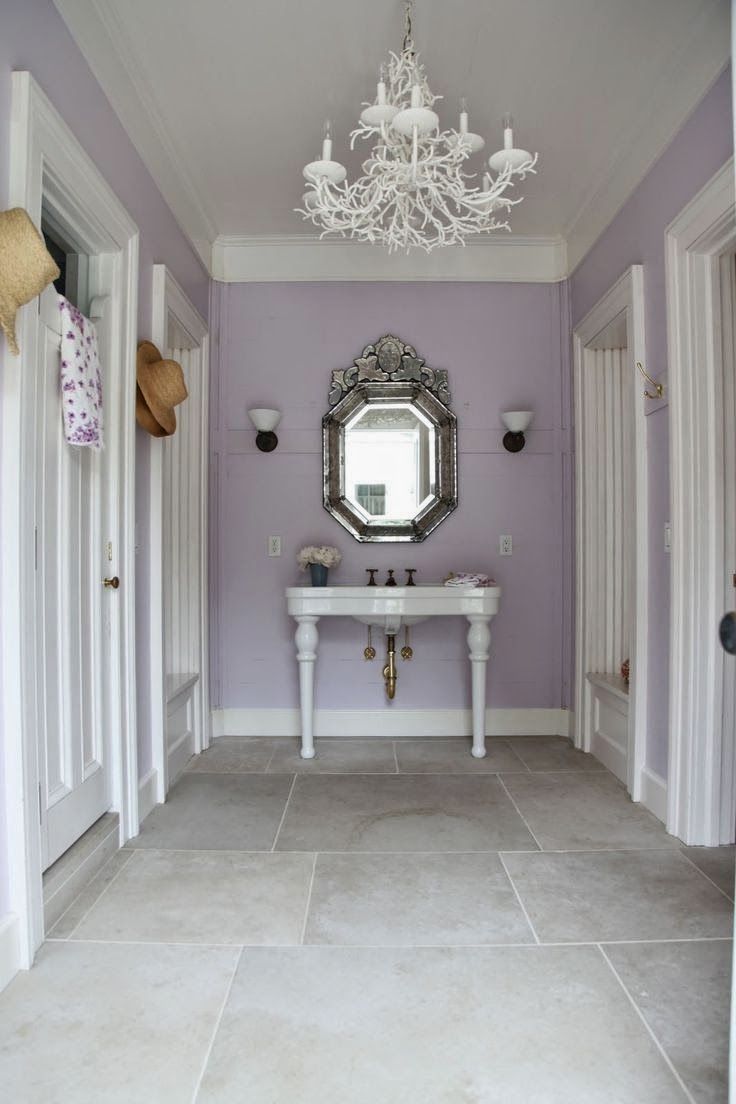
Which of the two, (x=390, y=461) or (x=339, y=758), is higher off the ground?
(x=390, y=461)

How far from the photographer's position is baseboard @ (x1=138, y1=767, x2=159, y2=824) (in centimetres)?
256

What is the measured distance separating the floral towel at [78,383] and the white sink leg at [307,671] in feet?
4.91

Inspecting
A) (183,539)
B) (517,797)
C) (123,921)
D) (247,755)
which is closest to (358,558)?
(183,539)

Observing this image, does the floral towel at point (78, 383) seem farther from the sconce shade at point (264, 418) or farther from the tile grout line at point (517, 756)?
the tile grout line at point (517, 756)

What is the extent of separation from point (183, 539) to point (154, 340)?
107 centimetres

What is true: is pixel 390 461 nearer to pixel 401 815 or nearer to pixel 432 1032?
pixel 401 815

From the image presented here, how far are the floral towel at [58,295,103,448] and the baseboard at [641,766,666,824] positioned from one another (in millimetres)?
2267

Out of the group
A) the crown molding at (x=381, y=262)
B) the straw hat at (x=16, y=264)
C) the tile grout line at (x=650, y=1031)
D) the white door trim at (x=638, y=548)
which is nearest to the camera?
the tile grout line at (x=650, y=1031)

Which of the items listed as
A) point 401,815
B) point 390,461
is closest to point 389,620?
point 390,461

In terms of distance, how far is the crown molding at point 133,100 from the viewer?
2002 mm

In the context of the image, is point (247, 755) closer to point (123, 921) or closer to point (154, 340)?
point (123, 921)

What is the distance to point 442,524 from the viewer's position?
3.73m

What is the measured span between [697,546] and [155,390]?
198 centimetres

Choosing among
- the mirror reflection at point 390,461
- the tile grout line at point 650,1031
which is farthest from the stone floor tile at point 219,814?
the mirror reflection at point 390,461
